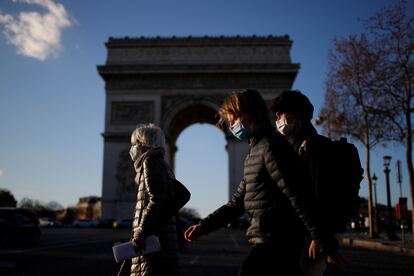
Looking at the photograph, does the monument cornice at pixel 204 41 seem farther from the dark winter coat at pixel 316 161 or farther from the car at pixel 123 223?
the dark winter coat at pixel 316 161

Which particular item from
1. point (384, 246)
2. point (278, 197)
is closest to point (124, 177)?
point (384, 246)

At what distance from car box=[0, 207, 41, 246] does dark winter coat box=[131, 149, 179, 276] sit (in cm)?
1177

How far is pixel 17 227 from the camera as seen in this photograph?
555 inches

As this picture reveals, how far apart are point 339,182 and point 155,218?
1228mm

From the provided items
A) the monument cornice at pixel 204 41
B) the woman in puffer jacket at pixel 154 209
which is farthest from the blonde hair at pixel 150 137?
the monument cornice at pixel 204 41

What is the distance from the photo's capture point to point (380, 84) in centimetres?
1738

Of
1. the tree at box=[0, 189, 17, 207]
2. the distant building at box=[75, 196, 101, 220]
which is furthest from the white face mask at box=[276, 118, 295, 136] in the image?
the distant building at box=[75, 196, 101, 220]

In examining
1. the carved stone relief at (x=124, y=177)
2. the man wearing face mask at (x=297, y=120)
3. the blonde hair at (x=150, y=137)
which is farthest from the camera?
the carved stone relief at (x=124, y=177)

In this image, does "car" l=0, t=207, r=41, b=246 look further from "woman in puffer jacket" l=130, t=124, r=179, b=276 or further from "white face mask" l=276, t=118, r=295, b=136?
"white face mask" l=276, t=118, r=295, b=136

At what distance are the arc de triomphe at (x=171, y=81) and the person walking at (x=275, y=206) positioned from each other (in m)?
28.6

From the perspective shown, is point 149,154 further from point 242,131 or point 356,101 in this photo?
point 356,101

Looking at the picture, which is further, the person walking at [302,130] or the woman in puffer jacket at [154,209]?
the woman in puffer jacket at [154,209]

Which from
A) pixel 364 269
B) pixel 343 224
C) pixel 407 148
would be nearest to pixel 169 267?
pixel 343 224

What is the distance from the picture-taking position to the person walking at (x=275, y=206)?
246 cm
